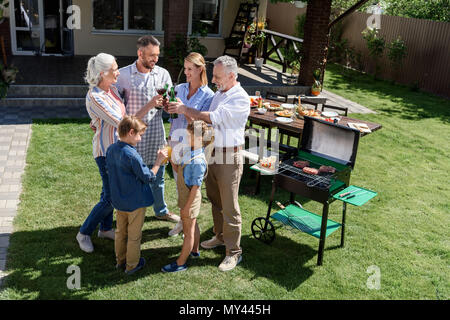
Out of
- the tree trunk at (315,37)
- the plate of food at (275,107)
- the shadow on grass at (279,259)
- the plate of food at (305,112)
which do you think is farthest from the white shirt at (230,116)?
the tree trunk at (315,37)

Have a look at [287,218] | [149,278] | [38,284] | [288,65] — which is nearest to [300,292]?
[287,218]

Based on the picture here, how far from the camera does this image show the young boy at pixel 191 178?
3865 millimetres

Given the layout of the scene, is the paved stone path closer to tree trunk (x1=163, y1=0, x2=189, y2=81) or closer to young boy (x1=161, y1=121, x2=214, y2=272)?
young boy (x1=161, y1=121, x2=214, y2=272)

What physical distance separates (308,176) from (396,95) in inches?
368

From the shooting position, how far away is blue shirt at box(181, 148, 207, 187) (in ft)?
12.8

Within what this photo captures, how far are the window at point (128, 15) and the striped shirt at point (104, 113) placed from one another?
936 cm

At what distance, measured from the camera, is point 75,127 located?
315 inches

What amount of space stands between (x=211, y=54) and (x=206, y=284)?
1102 cm

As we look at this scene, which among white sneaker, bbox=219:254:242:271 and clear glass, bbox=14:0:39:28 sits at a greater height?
clear glass, bbox=14:0:39:28

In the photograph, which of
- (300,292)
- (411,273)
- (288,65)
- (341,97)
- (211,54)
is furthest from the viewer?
(211,54)

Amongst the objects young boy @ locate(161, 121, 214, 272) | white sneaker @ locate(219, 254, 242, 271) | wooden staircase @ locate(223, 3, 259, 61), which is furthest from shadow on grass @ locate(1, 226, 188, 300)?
wooden staircase @ locate(223, 3, 259, 61)

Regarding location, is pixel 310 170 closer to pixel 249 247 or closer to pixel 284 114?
pixel 249 247

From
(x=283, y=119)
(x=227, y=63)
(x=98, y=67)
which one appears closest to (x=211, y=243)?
(x=227, y=63)
